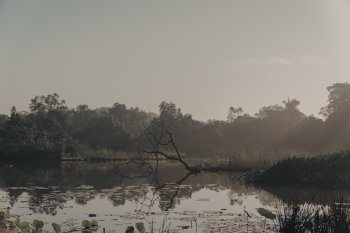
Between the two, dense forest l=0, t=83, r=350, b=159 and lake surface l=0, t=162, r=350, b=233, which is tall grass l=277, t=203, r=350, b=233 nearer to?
lake surface l=0, t=162, r=350, b=233

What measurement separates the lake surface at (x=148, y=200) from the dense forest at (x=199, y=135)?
50.8 feet

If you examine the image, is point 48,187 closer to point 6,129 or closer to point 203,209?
point 203,209

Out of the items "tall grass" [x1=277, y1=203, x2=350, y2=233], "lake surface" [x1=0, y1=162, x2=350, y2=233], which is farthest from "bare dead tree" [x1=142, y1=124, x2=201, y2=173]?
"tall grass" [x1=277, y1=203, x2=350, y2=233]

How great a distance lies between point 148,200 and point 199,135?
5035 centimetres

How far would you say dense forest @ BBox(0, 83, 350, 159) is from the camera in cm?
5238

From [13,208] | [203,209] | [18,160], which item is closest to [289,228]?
[203,209]

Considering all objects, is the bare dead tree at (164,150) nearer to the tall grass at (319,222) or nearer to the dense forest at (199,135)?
the dense forest at (199,135)

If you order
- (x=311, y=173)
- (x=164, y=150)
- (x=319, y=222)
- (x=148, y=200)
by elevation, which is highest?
(x=164, y=150)

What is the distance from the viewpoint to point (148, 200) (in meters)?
19.8

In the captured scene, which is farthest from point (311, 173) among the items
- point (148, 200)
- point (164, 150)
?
point (164, 150)

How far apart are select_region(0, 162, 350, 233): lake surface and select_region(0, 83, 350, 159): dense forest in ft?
50.8

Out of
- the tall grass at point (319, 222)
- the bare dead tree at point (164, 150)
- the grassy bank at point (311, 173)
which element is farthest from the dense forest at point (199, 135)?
the tall grass at point (319, 222)

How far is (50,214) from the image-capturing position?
54.0ft

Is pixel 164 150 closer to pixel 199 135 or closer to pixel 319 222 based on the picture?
pixel 199 135
